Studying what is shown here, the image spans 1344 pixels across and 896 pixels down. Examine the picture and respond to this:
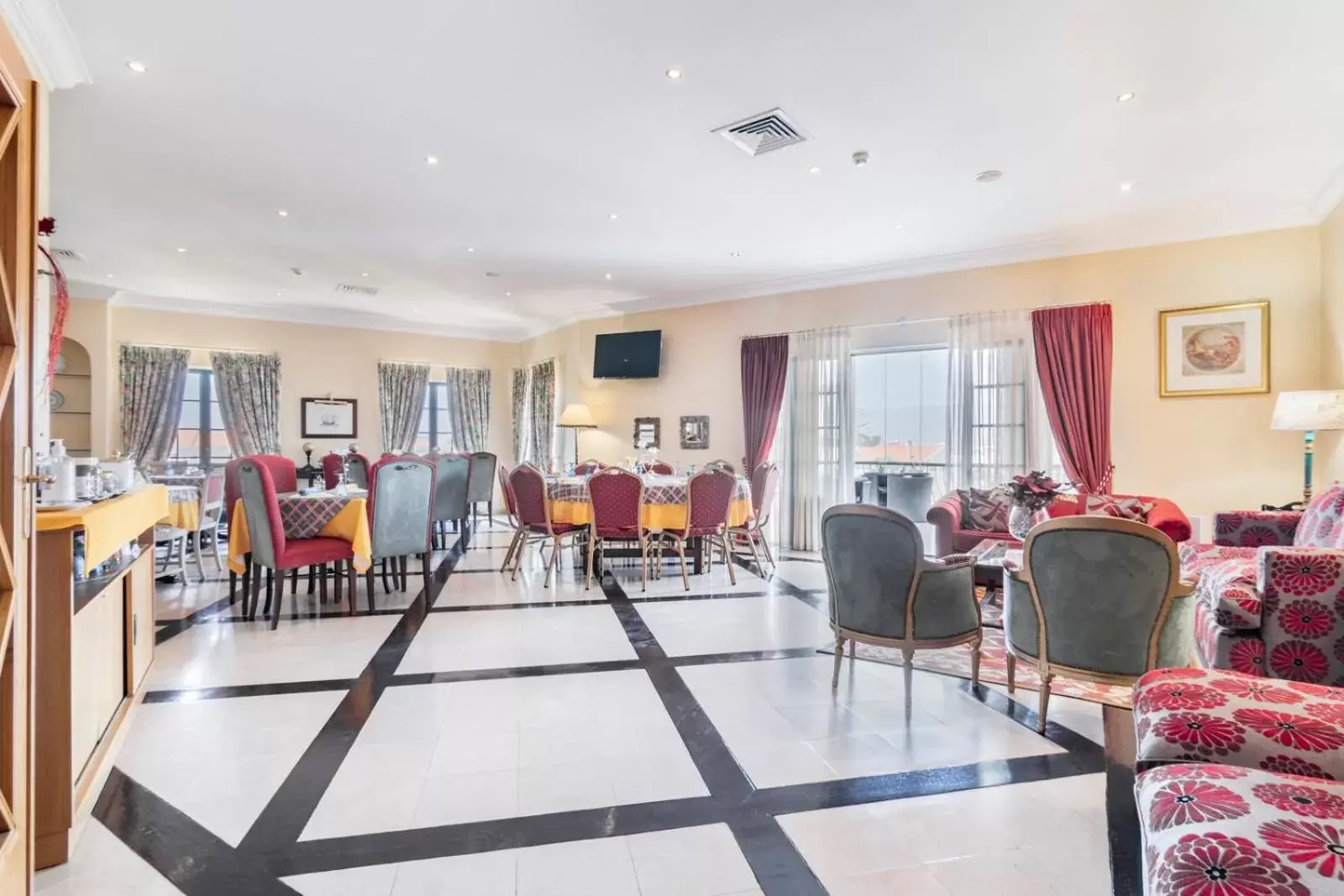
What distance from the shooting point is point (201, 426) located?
28.3 feet

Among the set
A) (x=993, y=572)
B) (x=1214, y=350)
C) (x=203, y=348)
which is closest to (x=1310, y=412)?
(x=1214, y=350)

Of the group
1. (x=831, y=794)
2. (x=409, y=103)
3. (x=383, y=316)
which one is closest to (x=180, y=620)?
(x=409, y=103)

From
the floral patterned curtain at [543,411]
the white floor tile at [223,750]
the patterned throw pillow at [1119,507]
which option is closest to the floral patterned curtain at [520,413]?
the floral patterned curtain at [543,411]

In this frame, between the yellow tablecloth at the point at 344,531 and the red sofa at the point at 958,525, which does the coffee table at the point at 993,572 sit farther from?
the yellow tablecloth at the point at 344,531

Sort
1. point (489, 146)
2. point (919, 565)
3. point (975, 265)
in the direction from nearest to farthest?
point (919, 565) < point (489, 146) < point (975, 265)

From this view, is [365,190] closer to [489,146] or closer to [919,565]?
[489,146]

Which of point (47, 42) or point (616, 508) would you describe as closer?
point (47, 42)

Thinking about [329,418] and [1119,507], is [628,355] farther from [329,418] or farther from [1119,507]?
[1119,507]

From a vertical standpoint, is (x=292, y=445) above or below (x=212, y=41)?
below

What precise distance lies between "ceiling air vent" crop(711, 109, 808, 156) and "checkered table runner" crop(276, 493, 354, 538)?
3.50 metres

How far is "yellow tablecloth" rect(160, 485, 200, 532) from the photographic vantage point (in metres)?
5.19

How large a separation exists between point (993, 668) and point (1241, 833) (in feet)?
8.39

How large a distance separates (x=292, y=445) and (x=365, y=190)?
18.9 ft

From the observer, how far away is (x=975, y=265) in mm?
6121
